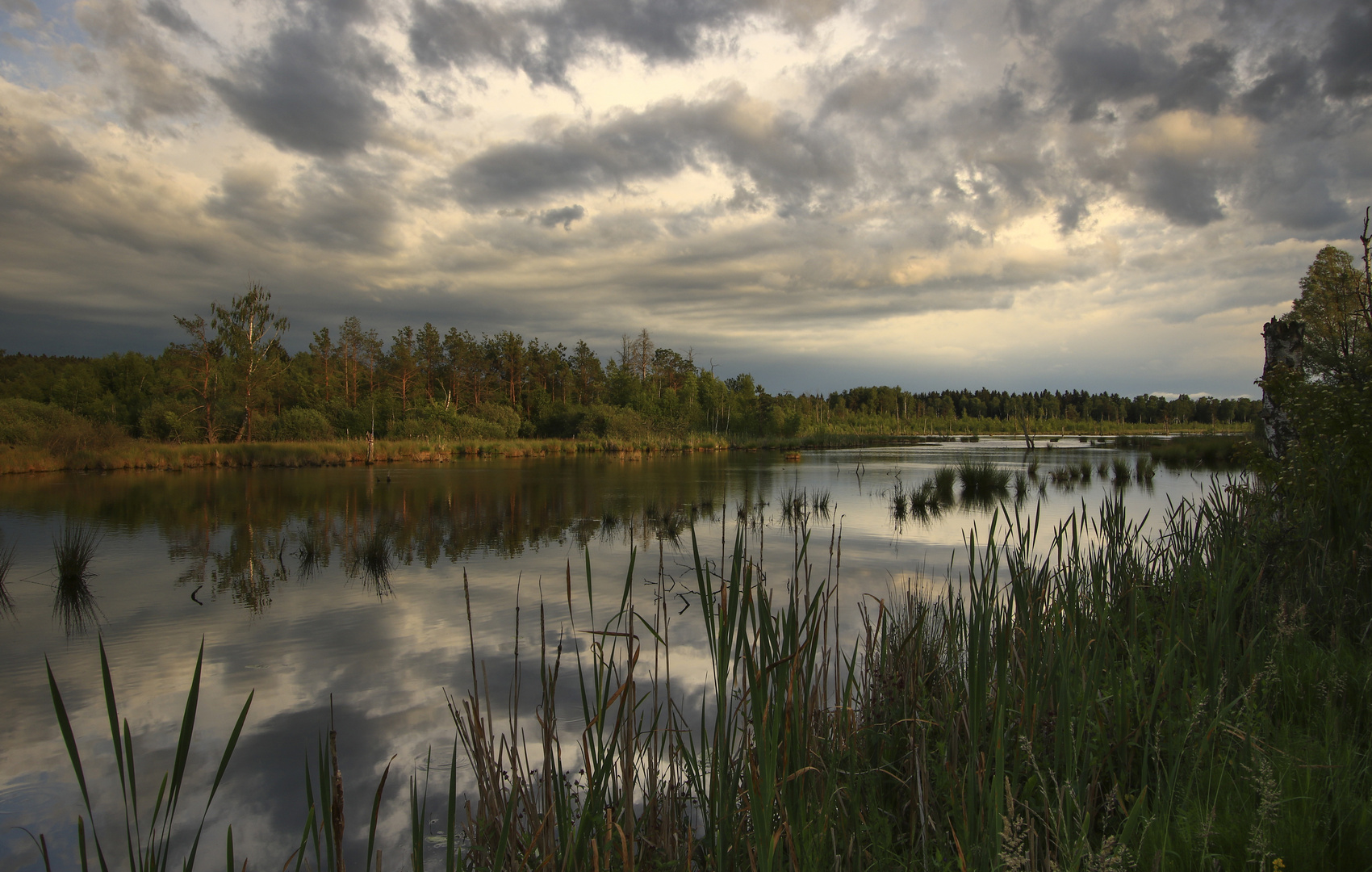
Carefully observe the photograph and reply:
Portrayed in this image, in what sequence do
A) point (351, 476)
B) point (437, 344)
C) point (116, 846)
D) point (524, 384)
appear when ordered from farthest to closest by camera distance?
point (524, 384) < point (437, 344) < point (351, 476) < point (116, 846)

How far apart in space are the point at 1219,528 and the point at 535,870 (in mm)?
5326

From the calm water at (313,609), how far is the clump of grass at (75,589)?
0.30ft

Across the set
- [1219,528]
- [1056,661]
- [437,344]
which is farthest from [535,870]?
[437,344]

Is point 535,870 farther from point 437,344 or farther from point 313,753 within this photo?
point 437,344

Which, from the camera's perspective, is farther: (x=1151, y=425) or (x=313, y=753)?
(x=1151, y=425)

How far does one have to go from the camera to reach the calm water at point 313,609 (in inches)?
149

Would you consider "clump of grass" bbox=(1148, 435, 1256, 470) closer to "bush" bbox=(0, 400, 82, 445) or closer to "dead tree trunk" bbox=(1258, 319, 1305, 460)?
"dead tree trunk" bbox=(1258, 319, 1305, 460)

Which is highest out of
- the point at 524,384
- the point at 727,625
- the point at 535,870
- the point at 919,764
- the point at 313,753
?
the point at 524,384

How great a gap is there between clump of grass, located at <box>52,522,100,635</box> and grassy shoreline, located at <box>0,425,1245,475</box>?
20336 mm

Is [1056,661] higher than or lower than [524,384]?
lower

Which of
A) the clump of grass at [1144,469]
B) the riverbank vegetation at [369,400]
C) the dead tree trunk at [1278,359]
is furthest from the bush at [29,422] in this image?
the clump of grass at [1144,469]

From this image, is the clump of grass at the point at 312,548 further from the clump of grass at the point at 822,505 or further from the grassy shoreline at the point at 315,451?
the grassy shoreline at the point at 315,451

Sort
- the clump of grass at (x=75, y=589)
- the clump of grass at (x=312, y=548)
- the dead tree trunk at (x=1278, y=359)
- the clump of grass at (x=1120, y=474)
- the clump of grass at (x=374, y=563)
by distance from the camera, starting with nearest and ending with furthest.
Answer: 1. the clump of grass at (x=1120, y=474)
2. the dead tree trunk at (x=1278, y=359)
3. the clump of grass at (x=75, y=589)
4. the clump of grass at (x=374, y=563)
5. the clump of grass at (x=312, y=548)

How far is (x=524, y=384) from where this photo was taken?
6172cm
